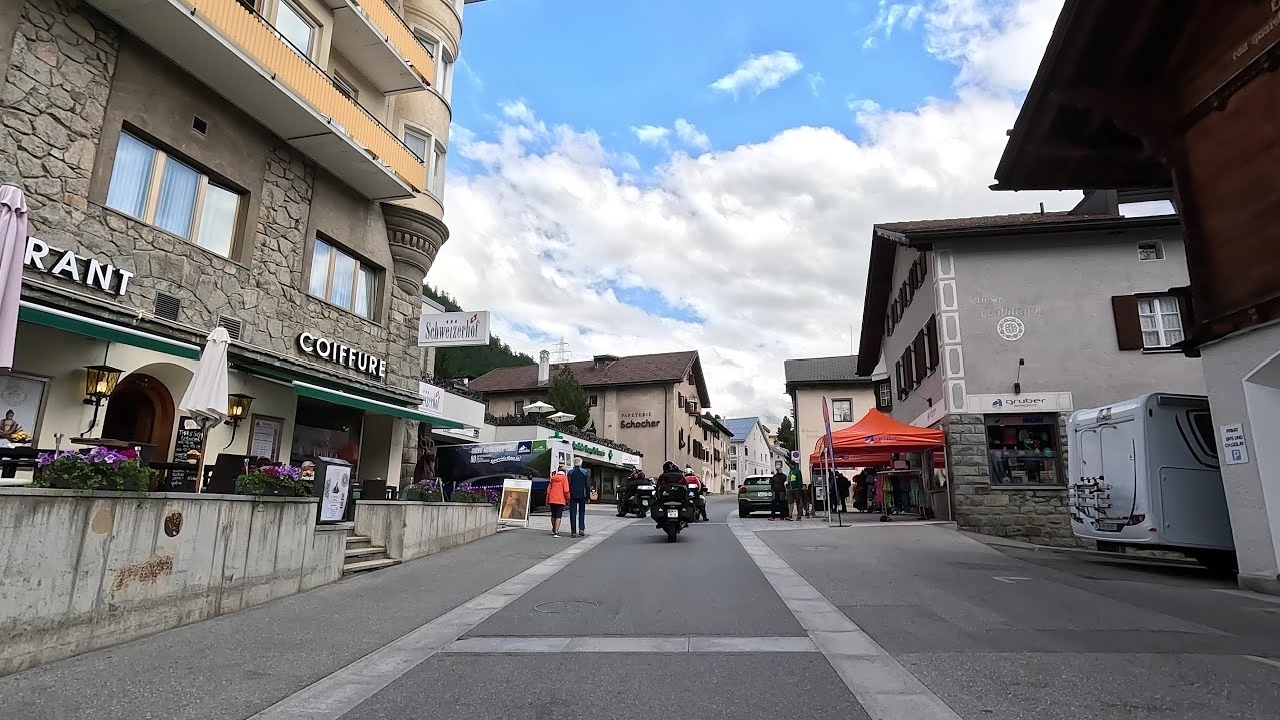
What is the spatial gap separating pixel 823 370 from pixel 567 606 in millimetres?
42878

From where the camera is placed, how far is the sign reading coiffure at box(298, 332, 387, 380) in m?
13.4

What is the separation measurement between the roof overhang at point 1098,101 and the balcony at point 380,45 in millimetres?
12238

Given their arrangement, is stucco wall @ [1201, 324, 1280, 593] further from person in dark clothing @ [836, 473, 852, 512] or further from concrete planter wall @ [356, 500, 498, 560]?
person in dark clothing @ [836, 473, 852, 512]

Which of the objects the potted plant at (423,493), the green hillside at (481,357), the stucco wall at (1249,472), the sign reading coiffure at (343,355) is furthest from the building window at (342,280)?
the green hillside at (481,357)

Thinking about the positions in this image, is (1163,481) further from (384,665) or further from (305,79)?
(305,79)

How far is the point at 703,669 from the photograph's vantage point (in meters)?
5.04

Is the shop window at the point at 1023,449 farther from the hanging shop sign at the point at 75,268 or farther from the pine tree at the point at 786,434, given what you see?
the pine tree at the point at 786,434

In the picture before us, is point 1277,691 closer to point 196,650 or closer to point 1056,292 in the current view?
point 196,650

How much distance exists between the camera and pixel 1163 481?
33.3ft

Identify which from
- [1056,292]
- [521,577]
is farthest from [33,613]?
[1056,292]

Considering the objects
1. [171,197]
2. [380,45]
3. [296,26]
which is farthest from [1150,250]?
[171,197]

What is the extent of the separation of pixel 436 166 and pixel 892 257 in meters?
15.6

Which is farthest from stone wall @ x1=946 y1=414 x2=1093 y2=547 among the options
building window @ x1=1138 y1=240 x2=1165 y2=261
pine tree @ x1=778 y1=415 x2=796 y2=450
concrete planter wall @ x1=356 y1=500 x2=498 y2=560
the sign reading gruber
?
pine tree @ x1=778 y1=415 x2=796 y2=450

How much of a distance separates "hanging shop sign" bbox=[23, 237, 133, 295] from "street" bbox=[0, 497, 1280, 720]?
16.5ft
